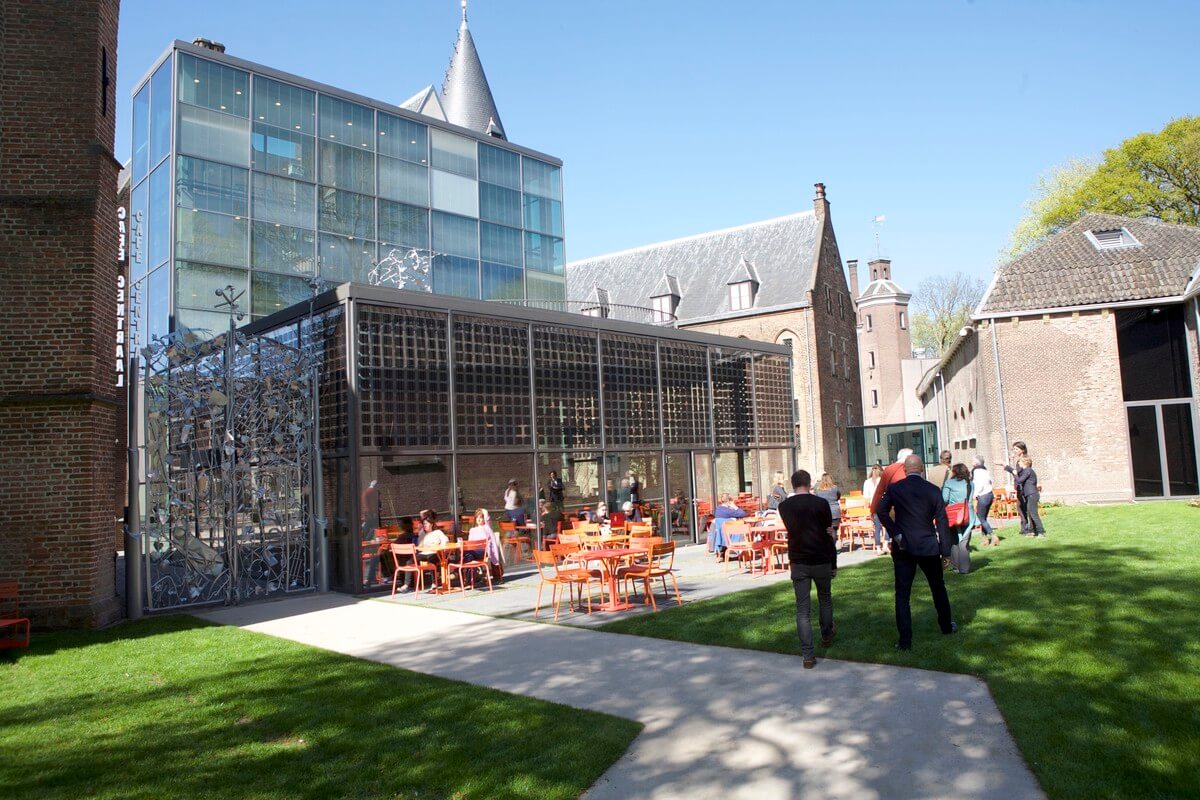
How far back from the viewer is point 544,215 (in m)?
34.7

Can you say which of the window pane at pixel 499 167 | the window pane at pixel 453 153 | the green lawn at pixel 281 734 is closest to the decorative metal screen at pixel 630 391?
the green lawn at pixel 281 734

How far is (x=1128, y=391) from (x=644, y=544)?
17.4 m

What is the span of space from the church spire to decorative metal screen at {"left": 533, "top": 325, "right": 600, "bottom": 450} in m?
21.6

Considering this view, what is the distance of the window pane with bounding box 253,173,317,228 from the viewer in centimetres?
2564

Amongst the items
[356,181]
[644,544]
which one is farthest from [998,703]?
[356,181]

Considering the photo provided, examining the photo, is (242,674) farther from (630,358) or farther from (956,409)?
(956,409)

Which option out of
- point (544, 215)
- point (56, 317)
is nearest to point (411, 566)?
point (56, 317)

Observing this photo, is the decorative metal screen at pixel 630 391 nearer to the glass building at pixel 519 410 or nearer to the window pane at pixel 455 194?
the glass building at pixel 519 410

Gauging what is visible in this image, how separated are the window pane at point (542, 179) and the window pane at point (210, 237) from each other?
12848 mm

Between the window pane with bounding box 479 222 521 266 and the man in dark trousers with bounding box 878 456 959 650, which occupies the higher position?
the window pane with bounding box 479 222 521 266

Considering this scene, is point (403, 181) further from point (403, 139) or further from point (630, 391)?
point (630, 391)

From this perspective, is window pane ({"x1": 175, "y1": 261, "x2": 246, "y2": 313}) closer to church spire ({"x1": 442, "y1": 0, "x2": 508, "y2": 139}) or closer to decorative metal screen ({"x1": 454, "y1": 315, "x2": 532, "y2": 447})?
decorative metal screen ({"x1": 454, "y1": 315, "x2": 532, "y2": 447})

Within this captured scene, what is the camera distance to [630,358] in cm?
1788

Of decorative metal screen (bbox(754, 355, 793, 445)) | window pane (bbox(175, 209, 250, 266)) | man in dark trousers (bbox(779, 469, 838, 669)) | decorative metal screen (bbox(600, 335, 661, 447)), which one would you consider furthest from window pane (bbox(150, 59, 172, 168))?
man in dark trousers (bbox(779, 469, 838, 669))
